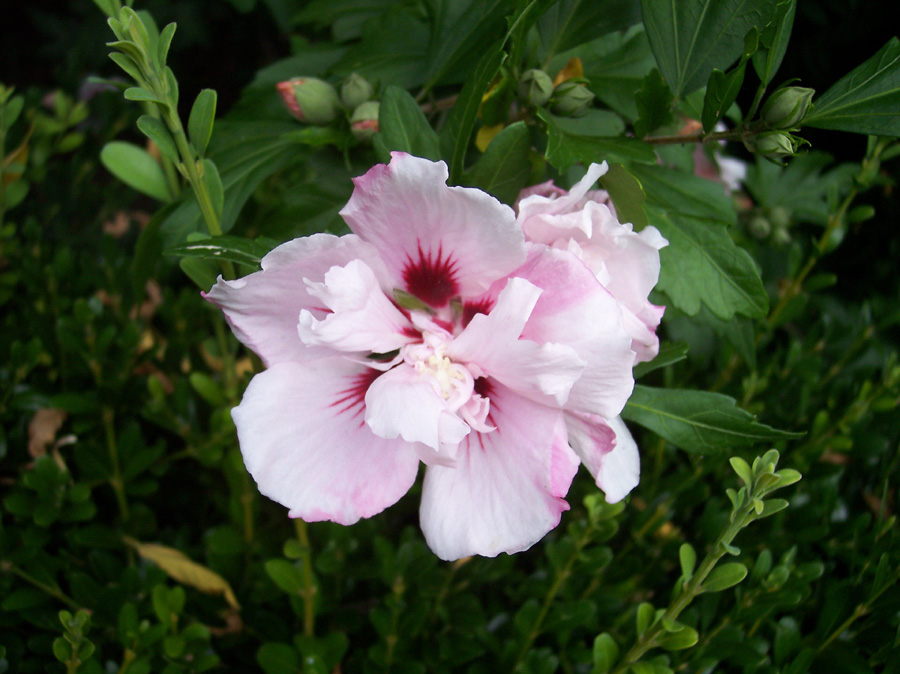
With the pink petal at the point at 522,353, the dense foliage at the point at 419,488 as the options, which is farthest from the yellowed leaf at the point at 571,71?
the pink petal at the point at 522,353

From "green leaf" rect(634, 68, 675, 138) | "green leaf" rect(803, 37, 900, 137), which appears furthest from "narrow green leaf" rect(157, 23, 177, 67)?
"green leaf" rect(803, 37, 900, 137)

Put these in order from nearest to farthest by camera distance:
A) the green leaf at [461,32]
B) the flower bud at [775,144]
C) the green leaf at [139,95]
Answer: the green leaf at [139,95], the flower bud at [775,144], the green leaf at [461,32]

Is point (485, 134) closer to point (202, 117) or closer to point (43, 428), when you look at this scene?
point (202, 117)

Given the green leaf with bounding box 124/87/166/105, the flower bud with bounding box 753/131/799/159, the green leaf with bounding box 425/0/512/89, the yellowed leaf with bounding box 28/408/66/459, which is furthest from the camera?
the yellowed leaf with bounding box 28/408/66/459

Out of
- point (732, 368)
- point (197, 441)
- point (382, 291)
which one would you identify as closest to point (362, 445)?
point (382, 291)

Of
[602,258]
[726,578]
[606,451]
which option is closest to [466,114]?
[602,258]

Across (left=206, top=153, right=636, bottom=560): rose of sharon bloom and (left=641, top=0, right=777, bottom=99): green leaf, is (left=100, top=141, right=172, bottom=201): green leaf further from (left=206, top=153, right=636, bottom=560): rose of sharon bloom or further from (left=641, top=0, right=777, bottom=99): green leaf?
(left=641, top=0, right=777, bottom=99): green leaf

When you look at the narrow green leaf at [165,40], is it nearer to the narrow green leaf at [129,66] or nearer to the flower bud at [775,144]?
the narrow green leaf at [129,66]

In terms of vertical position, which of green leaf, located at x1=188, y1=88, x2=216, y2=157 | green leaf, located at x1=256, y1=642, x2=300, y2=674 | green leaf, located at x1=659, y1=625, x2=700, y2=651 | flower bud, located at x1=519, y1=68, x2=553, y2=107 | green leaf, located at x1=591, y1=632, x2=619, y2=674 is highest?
green leaf, located at x1=188, y1=88, x2=216, y2=157
